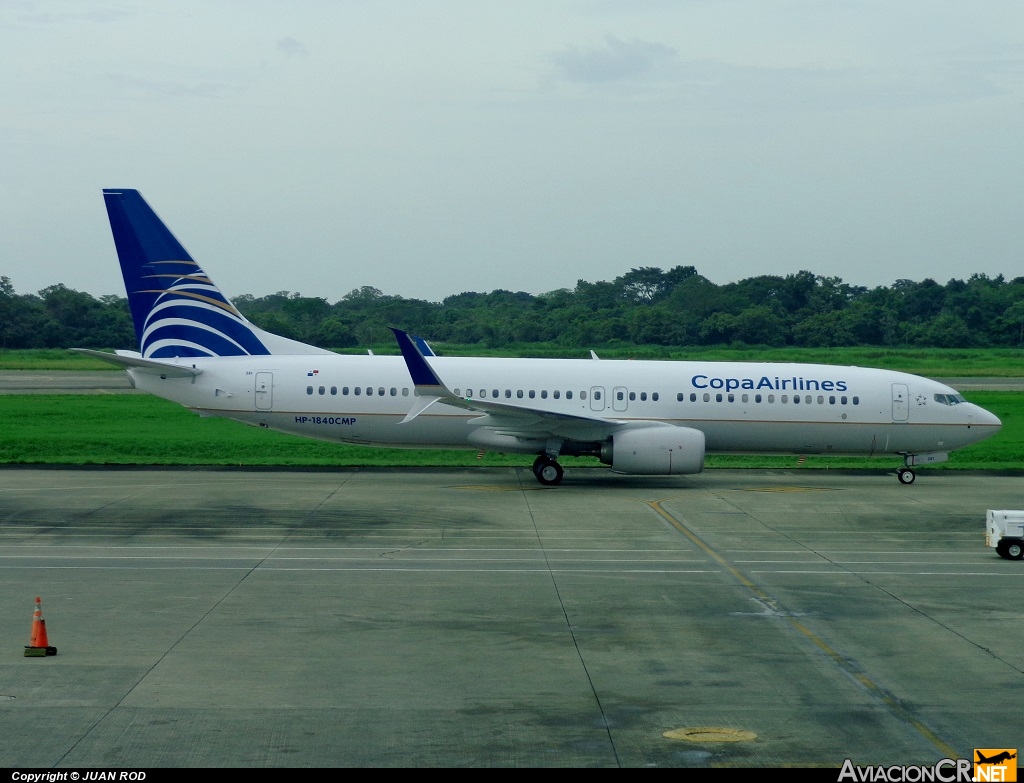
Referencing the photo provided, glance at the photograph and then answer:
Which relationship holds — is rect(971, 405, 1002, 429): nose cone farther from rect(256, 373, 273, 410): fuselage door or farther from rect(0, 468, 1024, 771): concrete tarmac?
rect(256, 373, 273, 410): fuselage door

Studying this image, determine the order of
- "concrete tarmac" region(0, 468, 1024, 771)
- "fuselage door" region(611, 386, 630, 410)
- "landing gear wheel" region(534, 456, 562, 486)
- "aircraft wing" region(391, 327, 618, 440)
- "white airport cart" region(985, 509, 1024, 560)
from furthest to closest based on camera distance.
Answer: "fuselage door" region(611, 386, 630, 410)
"landing gear wheel" region(534, 456, 562, 486)
"aircraft wing" region(391, 327, 618, 440)
"white airport cart" region(985, 509, 1024, 560)
"concrete tarmac" region(0, 468, 1024, 771)

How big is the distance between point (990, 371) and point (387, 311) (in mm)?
56654

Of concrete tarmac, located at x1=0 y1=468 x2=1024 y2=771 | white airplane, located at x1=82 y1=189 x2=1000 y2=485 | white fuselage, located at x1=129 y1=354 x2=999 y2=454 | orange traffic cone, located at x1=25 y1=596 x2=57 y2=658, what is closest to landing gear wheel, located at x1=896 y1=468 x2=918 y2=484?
white airplane, located at x1=82 y1=189 x2=1000 y2=485

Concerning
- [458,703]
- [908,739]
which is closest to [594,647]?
[458,703]

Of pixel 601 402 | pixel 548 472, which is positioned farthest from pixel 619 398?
pixel 548 472

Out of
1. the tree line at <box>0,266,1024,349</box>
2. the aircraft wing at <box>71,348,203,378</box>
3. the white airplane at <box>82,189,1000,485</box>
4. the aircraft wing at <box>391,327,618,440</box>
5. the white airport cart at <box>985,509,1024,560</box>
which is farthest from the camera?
the tree line at <box>0,266,1024,349</box>

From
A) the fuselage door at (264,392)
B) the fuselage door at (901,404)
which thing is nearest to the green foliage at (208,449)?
the fuselage door at (264,392)

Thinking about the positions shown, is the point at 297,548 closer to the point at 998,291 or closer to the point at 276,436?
the point at 276,436

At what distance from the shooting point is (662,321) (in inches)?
3644

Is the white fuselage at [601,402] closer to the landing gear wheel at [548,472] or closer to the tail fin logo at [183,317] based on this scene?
the landing gear wheel at [548,472]

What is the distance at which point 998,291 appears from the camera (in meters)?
130

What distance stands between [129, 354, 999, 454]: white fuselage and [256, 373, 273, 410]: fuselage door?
0.09 feet

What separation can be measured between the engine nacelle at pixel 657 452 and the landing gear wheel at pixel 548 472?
169 cm

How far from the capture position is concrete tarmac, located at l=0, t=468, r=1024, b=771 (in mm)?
10633
